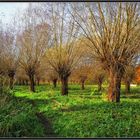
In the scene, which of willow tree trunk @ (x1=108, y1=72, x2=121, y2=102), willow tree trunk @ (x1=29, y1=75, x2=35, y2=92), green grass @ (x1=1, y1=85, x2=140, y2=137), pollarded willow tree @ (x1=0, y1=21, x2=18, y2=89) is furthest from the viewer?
willow tree trunk @ (x1=29, y1=75, x2=35, y2=92)

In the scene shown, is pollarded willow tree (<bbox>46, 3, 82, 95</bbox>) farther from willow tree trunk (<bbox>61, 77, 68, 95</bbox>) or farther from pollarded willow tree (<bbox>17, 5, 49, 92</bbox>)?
pollarded willow tree (<bbox>17, 5, 49, 92</bbox>)

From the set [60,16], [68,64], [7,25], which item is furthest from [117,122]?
[68,64]

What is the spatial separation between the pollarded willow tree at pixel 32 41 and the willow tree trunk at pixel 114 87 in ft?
14.7

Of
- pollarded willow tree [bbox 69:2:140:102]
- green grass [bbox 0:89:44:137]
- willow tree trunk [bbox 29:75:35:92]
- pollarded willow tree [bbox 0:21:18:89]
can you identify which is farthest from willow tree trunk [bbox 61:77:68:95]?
green grass [bbox 0:89:44:137]

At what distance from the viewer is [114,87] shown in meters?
15.1

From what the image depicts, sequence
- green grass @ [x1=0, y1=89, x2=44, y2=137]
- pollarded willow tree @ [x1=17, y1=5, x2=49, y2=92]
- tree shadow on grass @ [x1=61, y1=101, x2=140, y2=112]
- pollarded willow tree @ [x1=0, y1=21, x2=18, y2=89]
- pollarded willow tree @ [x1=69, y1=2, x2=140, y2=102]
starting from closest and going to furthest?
green grass @ [x1=0, y1=89, x2=44, y2=137] < tree shadow on grass @ [x1=61, y1=101, x2=140, y2=112] < pollarded willow tree @ [x1=69, y1=2, x2=140, y2=102] < pollarded willow tree @ [x1=0, y1=21, x2=18, y2=89] < pollarded willow tree @ [x1=17, y1=5, x2=49, y2=92]

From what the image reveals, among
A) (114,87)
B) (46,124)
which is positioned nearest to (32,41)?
(114,87)

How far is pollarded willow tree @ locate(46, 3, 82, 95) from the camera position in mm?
18781

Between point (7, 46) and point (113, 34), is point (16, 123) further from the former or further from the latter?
point (7, 46)

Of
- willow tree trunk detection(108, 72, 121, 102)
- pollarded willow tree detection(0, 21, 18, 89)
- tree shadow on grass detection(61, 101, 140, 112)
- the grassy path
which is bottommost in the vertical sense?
the grassy path

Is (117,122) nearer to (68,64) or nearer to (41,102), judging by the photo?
(41,102)

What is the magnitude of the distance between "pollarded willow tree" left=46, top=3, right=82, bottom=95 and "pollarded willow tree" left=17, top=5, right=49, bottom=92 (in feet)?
1.85

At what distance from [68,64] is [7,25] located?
5554 millimetres

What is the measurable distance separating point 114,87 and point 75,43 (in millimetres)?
5637
